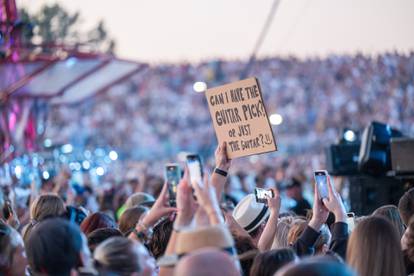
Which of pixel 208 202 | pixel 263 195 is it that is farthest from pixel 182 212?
pixel 263 195

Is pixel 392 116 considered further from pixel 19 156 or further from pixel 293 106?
pixel 19 156

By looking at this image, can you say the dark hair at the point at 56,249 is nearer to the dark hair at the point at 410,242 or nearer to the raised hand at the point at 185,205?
the raised hand at the point at 185,205

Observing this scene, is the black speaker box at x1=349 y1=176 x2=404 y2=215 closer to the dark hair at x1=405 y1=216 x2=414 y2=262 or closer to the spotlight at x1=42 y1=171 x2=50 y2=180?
the spotlight at x1=42 y1=171 x2=50 y2=180

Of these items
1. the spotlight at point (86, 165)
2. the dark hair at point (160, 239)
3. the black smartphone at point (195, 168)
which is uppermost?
the spotlight at point (86, 165)

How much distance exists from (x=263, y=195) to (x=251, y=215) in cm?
56

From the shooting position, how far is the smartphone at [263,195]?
22.9ft

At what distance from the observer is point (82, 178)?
629 inches

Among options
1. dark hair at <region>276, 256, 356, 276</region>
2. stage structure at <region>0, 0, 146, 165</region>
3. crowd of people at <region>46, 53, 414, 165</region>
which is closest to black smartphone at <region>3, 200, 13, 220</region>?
dark hair at <region>276, 256, 356, 276</region>

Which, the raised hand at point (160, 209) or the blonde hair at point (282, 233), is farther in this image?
the blonde hair at point (282, 233)

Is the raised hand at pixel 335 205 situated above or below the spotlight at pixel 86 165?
below

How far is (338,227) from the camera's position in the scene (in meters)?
6.05

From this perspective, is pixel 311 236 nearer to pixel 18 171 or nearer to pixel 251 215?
pixel 251 215

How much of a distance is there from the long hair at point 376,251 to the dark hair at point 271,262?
34 centimetres

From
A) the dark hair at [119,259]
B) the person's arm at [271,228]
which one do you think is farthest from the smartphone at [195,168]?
the person's arm at [271,228]
